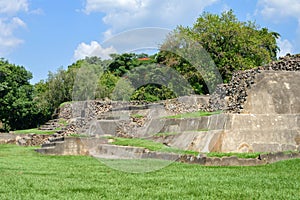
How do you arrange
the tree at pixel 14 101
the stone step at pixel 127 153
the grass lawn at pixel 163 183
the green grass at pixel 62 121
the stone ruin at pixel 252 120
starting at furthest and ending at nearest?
the tree at pixel 14 101 → the green grass at pixel 62 121 → the stone ruin at pixel 252 120 → the stone step at pixel 127 153 → the grass lawn at pixel 163 183

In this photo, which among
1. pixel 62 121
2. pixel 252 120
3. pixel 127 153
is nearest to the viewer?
pixel 252 120

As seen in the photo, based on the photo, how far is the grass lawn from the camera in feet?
21.6

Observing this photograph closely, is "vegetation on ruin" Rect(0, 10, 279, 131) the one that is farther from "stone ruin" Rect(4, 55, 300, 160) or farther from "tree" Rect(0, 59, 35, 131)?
"stone ruin" Rect(4, 55, 300, 160)

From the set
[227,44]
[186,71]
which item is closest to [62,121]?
[186,71]

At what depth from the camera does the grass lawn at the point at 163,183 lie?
6574mm

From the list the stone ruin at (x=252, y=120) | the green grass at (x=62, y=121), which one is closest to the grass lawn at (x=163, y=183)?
the stone ruin at (x=252, y=120)

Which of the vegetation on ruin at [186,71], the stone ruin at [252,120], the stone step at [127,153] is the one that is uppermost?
the vegetation on ruin at [186,71]

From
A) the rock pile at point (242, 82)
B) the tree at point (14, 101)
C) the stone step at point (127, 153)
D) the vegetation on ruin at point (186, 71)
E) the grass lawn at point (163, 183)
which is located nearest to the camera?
the grass lawn at point (163, 183)

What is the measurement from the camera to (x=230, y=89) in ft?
56.7

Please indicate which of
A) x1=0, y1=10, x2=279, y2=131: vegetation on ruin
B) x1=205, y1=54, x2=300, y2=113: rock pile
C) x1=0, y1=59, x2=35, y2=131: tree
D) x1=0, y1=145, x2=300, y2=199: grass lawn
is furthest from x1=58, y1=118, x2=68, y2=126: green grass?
x1=0, y1=145, x2=300, y2=199: grass lawn

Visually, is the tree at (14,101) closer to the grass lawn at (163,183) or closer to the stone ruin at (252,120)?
the stone ruin at (252,120)

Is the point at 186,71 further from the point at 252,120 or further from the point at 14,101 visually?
the point at 252,120

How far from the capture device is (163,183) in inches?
308

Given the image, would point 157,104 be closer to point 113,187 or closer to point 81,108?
point 81,108
